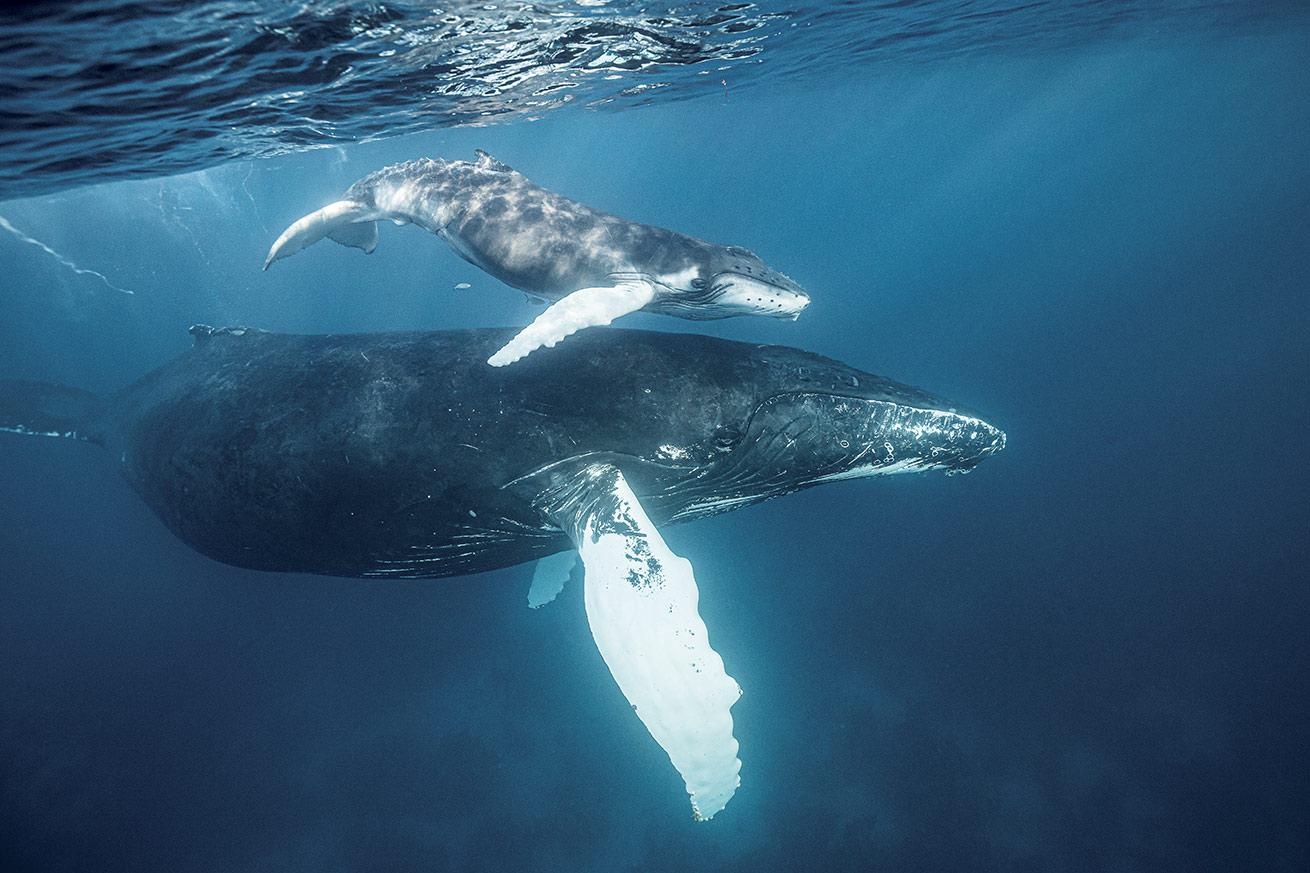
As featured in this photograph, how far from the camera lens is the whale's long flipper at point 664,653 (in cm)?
427

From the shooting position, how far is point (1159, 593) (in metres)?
13.0

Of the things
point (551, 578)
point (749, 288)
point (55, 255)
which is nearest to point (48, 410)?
point (551, 578)

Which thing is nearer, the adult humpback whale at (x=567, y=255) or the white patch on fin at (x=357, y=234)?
the adult humpback whale at (x=567, y=255)

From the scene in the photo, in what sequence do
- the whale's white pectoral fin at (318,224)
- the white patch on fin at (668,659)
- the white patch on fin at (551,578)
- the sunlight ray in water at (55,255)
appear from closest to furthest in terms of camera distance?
the white patch on fin at (668,659), the whale's white pectoral fin at (318,224), the white patch on fin at (551,578), the sunlight ray in water at (55,255)

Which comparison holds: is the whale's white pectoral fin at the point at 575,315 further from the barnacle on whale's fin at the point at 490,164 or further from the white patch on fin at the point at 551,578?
the white patch on fin at the point at 551,578

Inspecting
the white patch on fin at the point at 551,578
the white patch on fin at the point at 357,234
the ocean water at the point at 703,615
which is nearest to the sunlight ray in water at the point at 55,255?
the ocean water at the point at 703,615

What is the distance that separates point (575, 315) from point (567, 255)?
61.4 inches

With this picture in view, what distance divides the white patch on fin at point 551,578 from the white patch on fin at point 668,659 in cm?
523

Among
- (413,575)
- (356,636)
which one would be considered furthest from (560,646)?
(413,575)

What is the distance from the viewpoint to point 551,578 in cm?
988

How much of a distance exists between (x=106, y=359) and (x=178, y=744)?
3704cm

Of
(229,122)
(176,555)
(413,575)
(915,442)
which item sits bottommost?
(176,555)

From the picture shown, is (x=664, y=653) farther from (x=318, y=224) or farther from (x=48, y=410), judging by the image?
(x=48, y=410)

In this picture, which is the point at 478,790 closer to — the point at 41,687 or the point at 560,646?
the point at 560,646
